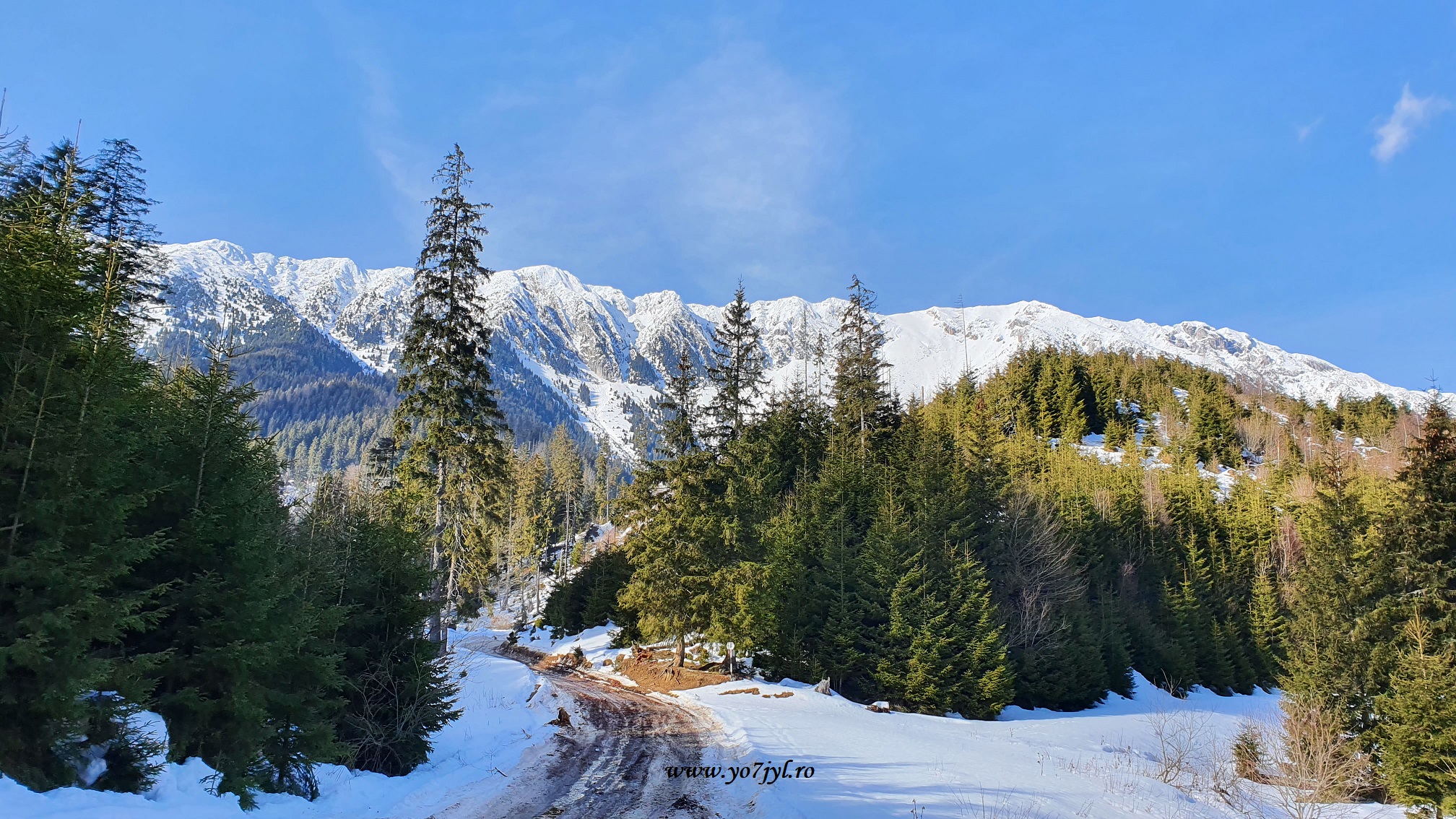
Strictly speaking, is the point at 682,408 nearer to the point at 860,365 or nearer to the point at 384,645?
the point at 860,365

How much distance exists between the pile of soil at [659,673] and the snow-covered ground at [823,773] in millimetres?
1575

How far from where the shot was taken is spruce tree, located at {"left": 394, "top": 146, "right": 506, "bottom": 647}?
70.9ft

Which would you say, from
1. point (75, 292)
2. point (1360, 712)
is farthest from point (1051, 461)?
point (75, 292)

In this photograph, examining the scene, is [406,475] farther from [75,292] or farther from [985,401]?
[985,401]

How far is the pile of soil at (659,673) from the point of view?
2431 cm

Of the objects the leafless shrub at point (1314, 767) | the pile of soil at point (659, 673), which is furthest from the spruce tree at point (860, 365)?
the leafless shrub at point (1314, 767)

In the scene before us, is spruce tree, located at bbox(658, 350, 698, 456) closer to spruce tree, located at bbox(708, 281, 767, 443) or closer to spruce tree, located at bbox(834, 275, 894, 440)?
spruce tree, located at bbox(708, 281, 767, 443)

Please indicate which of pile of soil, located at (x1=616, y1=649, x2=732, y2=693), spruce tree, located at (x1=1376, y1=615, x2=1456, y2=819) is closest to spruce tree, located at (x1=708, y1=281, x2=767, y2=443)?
pile of soil, located at (x1=616, y1=649, x2=732, y2=693)

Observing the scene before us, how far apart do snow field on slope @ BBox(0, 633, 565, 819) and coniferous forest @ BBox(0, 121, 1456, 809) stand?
32cm

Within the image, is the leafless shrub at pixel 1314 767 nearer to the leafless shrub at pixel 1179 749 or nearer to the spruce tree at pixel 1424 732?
the spruce tree at pixel 1424 732

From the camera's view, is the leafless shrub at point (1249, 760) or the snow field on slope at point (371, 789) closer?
the snow field on slope at point (371, 789)

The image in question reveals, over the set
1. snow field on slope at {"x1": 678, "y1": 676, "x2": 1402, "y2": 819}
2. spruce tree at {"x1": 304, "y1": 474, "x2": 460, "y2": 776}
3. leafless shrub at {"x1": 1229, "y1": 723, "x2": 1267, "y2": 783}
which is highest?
spruce tree at {"x1": 304, "y1": 474, "x2": 460, "y2": 776}

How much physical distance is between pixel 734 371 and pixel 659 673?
17.1m

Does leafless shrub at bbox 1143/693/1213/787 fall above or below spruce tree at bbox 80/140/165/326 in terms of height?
below
